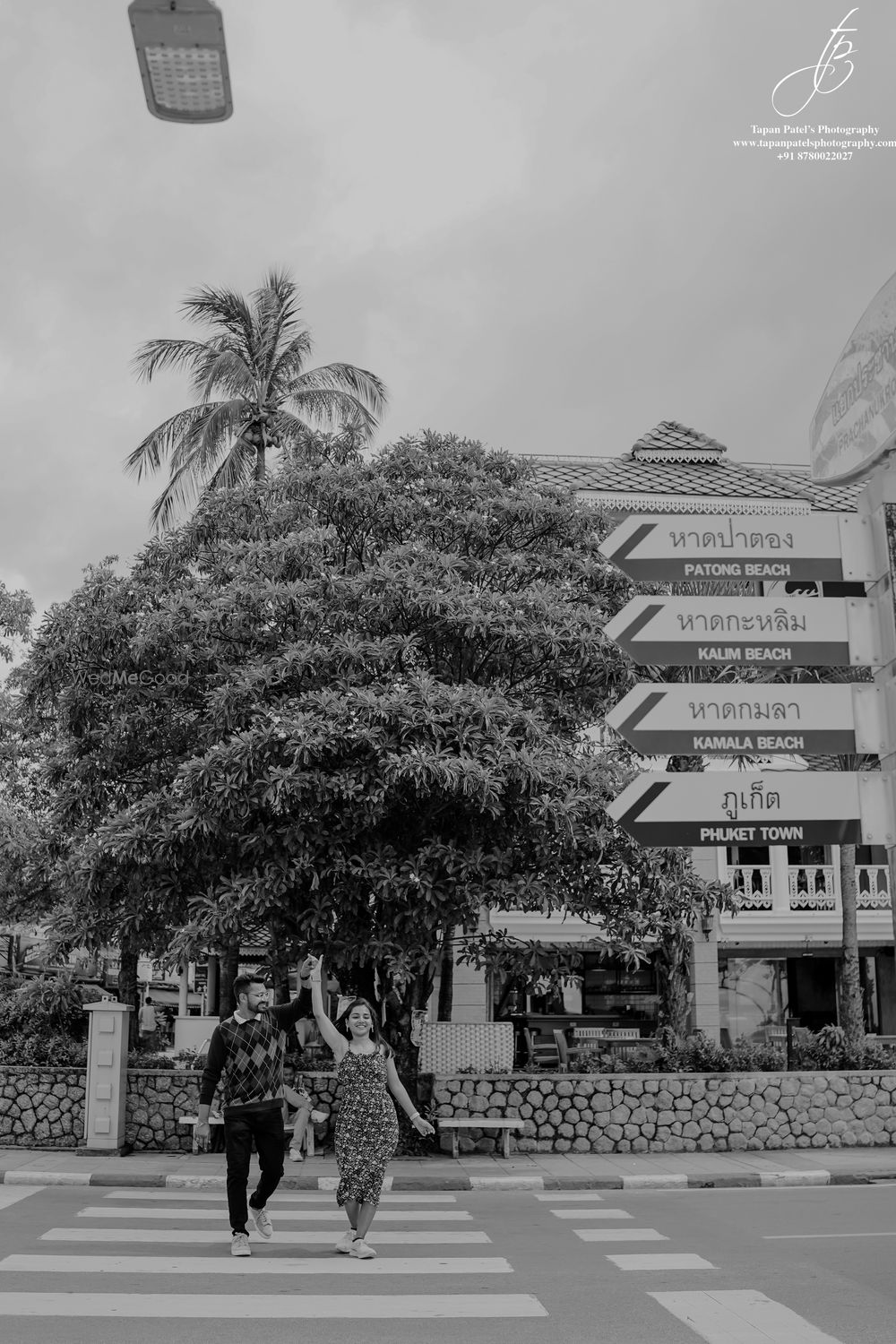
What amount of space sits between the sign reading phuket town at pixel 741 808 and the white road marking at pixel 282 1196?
7.55 meters

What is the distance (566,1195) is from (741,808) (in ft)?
27.6

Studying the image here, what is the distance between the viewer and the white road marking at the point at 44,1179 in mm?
12867

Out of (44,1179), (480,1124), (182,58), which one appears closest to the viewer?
(182,58)

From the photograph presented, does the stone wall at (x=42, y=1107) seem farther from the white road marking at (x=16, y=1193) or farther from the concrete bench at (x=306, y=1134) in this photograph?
the white road marking at (x=16, y=1193)

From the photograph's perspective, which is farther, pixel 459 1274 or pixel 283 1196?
pixel 283 1196

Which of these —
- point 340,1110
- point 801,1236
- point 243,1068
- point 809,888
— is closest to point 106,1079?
point 243,1068

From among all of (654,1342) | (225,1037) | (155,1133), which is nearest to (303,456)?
(155,1133)

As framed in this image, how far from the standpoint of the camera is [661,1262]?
27.9 ft

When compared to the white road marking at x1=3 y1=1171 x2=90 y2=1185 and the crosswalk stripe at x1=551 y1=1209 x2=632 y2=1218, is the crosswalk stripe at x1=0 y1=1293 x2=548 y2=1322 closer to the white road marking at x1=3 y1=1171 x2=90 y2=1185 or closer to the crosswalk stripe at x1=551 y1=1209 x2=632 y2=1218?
the crosswalk stripe at x1=551 y1=1209 x2=632 y2=1218

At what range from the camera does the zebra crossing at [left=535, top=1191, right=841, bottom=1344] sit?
6.33 meters

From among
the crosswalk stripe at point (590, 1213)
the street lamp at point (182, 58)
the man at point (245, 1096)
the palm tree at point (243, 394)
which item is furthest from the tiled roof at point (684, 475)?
the street lamp at point (182, 58)

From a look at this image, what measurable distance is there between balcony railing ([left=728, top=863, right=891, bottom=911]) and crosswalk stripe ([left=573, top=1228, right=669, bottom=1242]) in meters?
15.0

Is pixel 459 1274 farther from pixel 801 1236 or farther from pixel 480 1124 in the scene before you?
pixel 480 1124

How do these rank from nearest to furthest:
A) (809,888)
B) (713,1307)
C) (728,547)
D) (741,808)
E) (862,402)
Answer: (862,402), (741,808), (728,547), (713,1307), (809,888)
